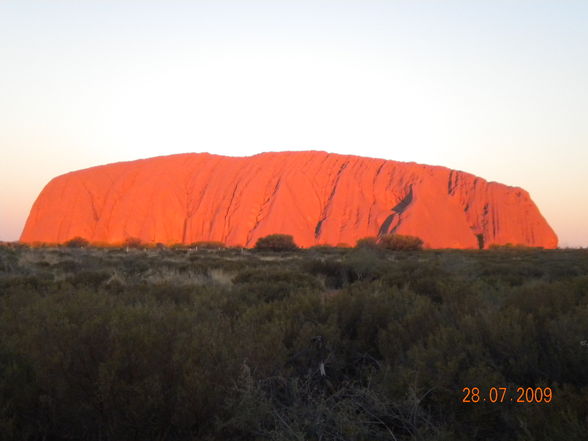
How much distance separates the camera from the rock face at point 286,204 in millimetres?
60438

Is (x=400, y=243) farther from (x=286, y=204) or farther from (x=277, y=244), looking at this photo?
(x=286, y=204)

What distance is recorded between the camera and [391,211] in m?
61.9
